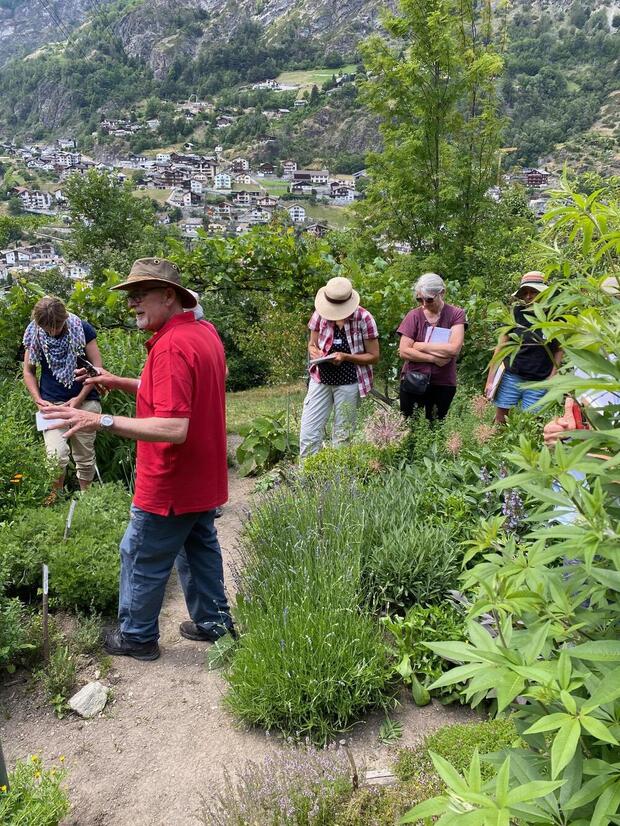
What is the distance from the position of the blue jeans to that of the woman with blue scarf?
1871mm

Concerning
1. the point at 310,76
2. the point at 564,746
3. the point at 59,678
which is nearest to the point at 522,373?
the point at 59,678

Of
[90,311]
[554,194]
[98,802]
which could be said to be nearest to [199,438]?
[98,802]

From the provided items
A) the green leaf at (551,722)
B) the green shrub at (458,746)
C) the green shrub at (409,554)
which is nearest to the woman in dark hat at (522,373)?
the green shrub at (409,554)

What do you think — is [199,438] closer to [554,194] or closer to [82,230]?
[554,194]

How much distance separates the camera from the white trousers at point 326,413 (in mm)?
5137

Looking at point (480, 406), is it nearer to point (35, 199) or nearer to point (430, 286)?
point (430, 286)

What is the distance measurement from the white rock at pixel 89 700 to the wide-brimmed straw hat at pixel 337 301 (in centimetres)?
305

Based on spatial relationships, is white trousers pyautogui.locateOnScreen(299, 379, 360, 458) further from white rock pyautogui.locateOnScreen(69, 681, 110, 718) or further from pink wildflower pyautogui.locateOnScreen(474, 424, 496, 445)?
white rock pyautogui.locateOnScreen(69, 681, 110, 718)

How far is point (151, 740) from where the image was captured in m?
2.88

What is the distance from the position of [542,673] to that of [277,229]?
23.3 feet

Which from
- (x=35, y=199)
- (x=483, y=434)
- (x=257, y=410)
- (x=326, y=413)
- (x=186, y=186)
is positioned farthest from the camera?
(x=186, y=186)

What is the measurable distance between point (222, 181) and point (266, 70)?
208ft

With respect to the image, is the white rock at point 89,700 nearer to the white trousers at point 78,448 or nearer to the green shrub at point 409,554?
the green shrub at point 409,554

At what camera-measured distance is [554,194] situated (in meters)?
1.33
